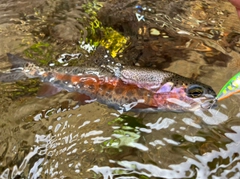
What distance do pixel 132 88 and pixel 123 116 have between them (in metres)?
0.23

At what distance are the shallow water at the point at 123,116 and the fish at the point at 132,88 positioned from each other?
10 cm

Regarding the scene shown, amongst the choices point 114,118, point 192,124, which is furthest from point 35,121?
point 192,124

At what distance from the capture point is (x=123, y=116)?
2510mm

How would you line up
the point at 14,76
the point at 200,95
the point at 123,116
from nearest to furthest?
the point at 200,95, the point at 123,116, the point at 14,76

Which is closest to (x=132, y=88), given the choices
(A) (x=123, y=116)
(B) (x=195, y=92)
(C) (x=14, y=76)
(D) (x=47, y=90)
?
(A) (x=123, y=116)

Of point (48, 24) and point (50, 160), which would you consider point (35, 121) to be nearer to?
point (50, 160)

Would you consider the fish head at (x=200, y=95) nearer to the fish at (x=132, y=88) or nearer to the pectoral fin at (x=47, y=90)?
the fish at (x=132, y=88)

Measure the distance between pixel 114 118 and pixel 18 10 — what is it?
7.68 ft

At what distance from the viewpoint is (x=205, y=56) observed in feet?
10.5

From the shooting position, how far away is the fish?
94.3 inches

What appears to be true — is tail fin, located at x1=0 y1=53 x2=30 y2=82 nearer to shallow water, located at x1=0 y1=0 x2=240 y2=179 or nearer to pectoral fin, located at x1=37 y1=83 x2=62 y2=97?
shallow water, located at x1=0 y1=0 x2=240 y2=179

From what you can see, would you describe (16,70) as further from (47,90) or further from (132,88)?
(132,88)

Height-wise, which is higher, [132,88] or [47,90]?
[132,88]

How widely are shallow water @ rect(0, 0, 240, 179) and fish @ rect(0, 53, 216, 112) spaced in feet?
0.33
